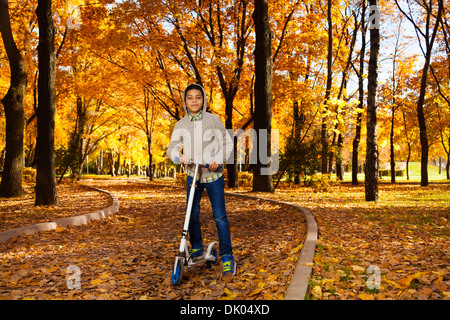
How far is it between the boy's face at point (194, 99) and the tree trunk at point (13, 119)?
10.2 metres

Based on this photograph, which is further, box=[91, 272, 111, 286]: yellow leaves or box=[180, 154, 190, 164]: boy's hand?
box=[91, 272, 111, 286]: yellow leaves

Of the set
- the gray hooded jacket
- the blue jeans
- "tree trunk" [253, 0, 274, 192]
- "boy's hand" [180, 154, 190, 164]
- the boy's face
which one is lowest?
the blue jeans

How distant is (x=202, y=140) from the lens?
3.71m

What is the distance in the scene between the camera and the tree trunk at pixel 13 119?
1142 centimetres

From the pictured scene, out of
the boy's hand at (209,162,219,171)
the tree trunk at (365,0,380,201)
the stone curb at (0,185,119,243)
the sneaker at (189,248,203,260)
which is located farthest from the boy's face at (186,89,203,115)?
the tree trunk at (365,0,380,201)

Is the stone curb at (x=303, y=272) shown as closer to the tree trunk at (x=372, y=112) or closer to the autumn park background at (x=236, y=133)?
the autumn park background at (x=236, y=133)

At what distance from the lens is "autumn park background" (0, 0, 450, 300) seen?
378 centimetres

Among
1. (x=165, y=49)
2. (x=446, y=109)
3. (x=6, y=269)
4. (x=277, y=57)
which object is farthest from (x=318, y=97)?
(x=446, y=109)

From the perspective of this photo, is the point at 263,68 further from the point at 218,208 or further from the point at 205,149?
the point at 218,208

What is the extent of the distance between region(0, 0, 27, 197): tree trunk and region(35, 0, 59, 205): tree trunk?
2864 millimetres

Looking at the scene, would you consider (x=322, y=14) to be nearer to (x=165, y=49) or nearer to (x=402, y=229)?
(x=165, y=49)

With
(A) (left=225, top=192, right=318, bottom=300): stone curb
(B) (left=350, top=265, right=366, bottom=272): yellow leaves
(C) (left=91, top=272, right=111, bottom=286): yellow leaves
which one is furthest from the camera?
(B) (left=350, top=265, right=366, bottom=272): yellow leaves

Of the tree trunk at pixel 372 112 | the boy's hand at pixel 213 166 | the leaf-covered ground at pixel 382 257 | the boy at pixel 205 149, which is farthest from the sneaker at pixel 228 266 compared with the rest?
the tree trunk at pixel 372 112

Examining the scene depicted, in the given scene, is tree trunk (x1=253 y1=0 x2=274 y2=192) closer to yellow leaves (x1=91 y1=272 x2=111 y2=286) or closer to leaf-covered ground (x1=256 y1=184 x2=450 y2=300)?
leaf-covered ground (x1=256 y1=184 x2=450 y2=300)
